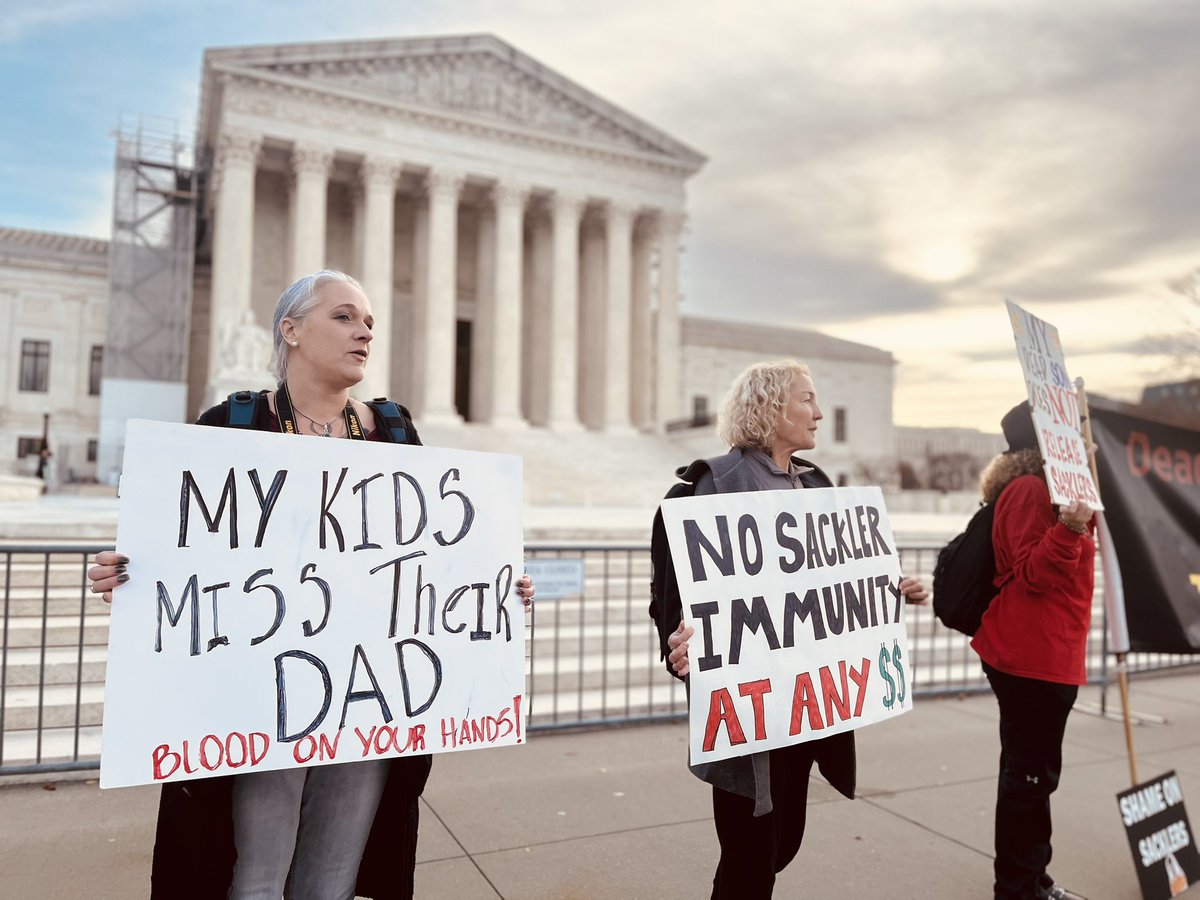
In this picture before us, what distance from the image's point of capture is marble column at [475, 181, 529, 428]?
127ft

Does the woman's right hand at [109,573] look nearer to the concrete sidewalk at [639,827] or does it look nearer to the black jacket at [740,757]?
the black jacket at [740,757]

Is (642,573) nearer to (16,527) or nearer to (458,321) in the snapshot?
(16,527)

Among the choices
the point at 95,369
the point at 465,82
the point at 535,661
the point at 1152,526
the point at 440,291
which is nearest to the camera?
the point at 1152,526

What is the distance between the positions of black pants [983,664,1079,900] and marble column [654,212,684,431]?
3823 centimetres

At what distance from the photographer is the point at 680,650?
277 centimetres

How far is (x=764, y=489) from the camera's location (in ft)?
10.1

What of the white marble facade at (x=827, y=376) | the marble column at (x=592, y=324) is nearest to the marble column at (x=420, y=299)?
the marble column at (x=592, y=324)

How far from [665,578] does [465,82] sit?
40167 mm

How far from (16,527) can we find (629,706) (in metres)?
6.16

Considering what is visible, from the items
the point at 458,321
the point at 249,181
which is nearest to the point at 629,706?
the point at 249,181

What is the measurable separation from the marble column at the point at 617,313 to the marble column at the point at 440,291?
713 centimetres

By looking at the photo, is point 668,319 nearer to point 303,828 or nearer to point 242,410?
point 242,410

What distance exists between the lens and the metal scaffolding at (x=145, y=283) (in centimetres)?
3847

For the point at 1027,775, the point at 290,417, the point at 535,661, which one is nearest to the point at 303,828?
the point at 290,417
